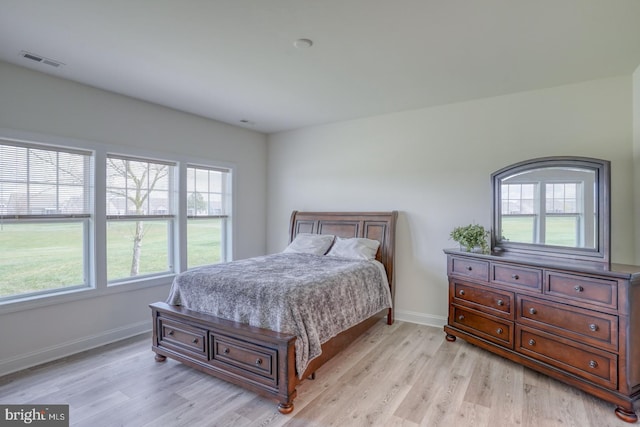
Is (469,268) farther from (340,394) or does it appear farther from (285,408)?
(285,408)

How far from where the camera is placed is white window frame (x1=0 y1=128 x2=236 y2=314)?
2951 mm

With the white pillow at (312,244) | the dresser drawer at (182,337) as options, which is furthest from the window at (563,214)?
the dresser drawer at (182,337)

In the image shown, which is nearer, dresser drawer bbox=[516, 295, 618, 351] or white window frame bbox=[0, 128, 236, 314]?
dresser drawer bbox=[516, 295, 618, 351]

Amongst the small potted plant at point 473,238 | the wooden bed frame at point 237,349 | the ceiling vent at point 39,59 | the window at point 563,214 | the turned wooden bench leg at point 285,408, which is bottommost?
the turned wooden bench leg at point 285,408

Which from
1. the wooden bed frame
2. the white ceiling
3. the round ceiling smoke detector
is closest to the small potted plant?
the wooden bed frame

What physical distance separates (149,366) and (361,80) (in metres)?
3.35

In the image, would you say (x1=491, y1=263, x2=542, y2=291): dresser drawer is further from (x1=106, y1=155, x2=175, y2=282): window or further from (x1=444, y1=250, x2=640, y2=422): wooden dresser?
(x1=106, y1=155, x2=175, y2=282): window

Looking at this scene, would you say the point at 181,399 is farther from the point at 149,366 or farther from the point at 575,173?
the point at 575,173

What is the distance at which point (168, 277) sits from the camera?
410 cm

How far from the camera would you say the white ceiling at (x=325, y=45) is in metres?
2.04

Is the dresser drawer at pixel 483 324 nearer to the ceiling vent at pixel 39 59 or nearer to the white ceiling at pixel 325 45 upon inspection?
the white ceiling at pixel 325 45

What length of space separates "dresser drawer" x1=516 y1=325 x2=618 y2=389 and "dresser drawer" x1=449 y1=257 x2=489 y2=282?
0.54 meters

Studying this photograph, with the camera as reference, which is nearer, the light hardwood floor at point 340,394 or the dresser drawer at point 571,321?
the light hardwood floor at point 340,394

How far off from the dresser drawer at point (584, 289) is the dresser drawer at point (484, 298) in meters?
0.37
